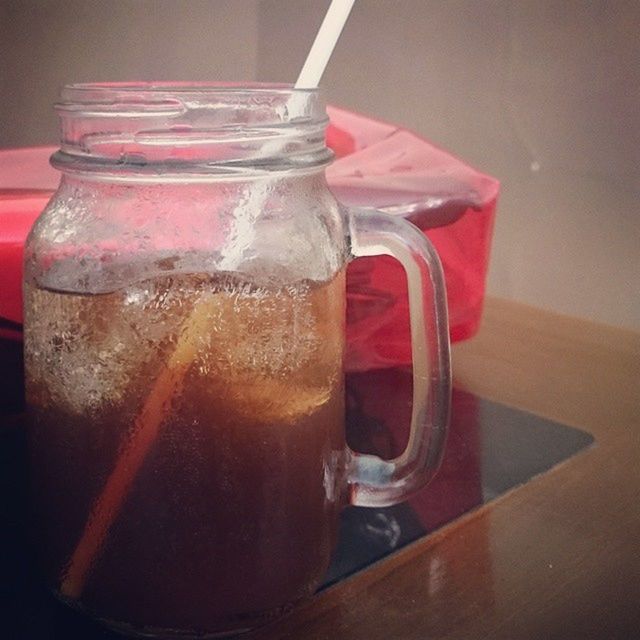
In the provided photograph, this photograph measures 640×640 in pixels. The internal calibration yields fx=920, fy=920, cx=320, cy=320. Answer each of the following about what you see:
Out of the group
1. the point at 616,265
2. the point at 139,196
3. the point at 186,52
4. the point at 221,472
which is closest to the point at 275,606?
the point at 221,472

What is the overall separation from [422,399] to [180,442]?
13cm

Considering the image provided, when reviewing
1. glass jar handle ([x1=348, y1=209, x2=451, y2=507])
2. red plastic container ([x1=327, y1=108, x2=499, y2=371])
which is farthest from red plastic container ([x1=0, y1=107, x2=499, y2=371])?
glass jar handle ([x1=348, y1=209, x2=451, y2=507])

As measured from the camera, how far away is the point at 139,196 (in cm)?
39

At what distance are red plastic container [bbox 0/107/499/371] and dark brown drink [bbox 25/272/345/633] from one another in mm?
203

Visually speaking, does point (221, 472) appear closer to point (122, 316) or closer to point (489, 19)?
point (122, 316)

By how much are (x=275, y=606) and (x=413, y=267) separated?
0.17 m

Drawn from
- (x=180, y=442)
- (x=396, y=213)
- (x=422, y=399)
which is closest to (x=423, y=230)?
(x=396, y=213)

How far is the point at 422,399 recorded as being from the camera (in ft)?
1.49

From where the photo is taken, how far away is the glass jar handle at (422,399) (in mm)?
442

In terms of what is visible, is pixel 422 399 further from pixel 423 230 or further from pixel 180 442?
pixel 423 230

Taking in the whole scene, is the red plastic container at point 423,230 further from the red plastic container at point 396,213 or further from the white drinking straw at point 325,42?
the white drinking straw at point 325,42

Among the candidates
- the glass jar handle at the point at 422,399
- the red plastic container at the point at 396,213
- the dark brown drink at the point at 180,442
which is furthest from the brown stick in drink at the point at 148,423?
the red plastic container at the point at 396,213

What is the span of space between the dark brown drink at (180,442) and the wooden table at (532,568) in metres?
0.04

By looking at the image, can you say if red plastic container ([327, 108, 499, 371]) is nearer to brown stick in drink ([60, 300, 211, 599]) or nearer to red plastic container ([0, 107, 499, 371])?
red plastic container ([0, 107, 499, 371])
